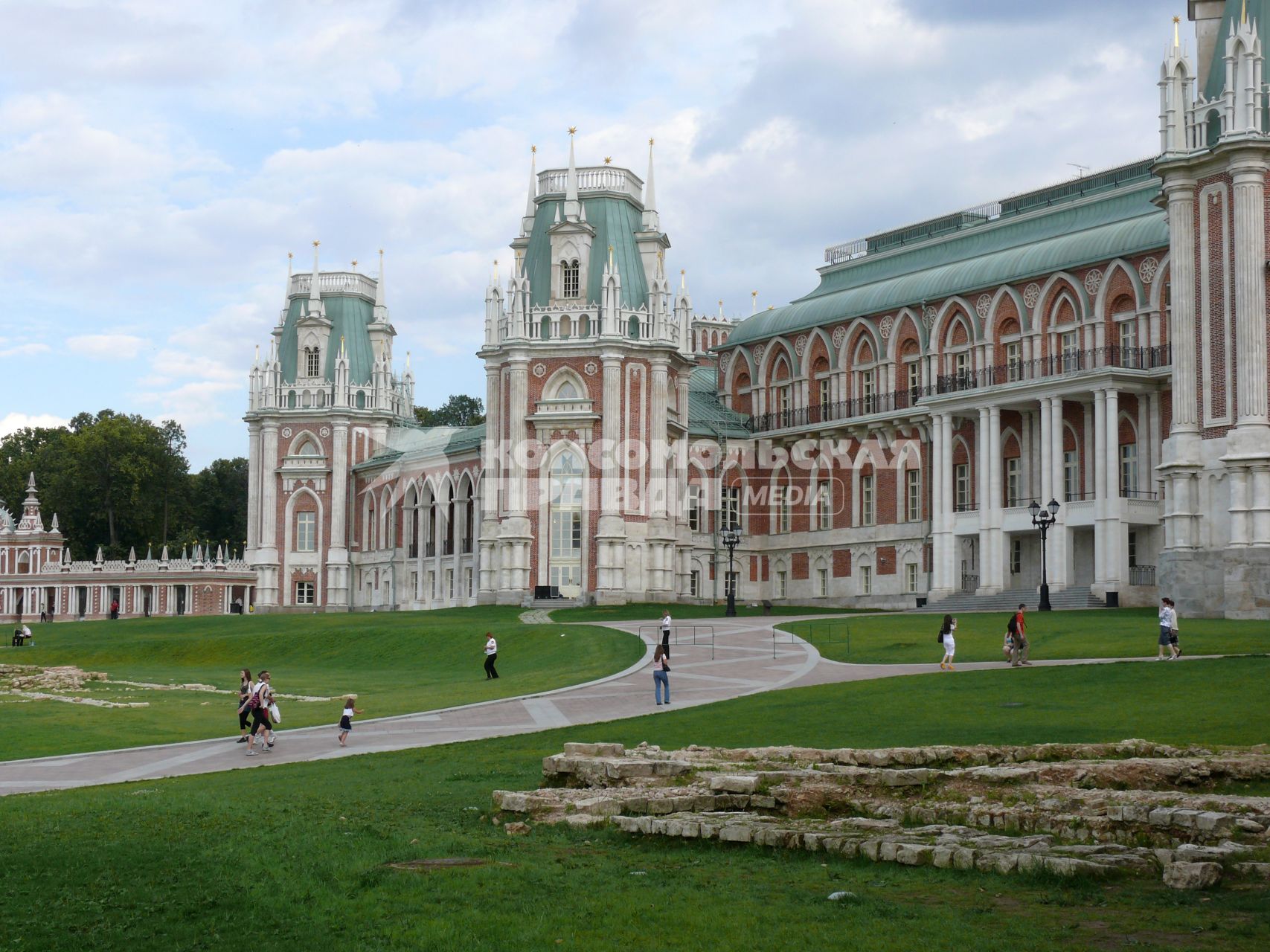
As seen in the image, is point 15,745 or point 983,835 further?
point 15,745

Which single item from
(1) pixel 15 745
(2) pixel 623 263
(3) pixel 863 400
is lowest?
(1) pixel 15 745

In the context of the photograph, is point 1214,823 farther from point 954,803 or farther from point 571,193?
point 571,193

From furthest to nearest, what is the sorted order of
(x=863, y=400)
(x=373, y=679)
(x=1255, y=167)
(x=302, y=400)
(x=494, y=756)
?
(x=302, y=400), (x=863, y=400), (x=1255, y=167), (x=373, y=679), (x=494, y=756)

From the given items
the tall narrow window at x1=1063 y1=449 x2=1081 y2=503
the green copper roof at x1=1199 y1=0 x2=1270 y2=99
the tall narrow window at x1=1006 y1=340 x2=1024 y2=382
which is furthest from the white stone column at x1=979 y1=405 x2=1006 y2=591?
the green copper roof at x1=1199 y1=0 x2=1270 y2=99

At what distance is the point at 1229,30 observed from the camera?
5275 cm

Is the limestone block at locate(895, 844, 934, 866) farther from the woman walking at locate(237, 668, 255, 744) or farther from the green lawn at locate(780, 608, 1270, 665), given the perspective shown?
the green lawn at locate(780, 608, 1270, 665)

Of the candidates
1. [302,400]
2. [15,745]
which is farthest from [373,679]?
[302,400]

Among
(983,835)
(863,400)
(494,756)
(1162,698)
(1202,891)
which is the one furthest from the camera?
(863,400)

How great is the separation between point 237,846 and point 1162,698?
62.0 feet

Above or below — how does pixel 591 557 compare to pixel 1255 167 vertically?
below

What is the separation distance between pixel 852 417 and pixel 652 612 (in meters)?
17.6

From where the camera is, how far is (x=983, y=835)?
1491cm

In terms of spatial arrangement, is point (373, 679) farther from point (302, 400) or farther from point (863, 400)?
point (302, 400)

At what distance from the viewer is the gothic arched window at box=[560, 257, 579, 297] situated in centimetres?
7688
